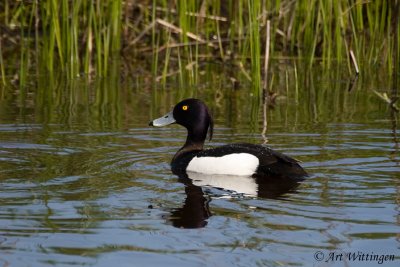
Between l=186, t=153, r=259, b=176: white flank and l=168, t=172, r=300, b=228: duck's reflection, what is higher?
l=186, t=153, r=259, b=176: white flank

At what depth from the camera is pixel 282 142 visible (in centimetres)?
990

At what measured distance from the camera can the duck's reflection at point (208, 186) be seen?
677 cm

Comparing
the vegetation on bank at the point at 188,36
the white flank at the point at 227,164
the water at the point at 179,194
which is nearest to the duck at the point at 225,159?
the white flank at the point at 227,164

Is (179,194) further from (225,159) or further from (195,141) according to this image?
(195,141)

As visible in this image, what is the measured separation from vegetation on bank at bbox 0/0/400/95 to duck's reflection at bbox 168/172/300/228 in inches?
124

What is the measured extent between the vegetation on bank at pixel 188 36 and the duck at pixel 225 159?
1.84 metres

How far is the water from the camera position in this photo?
5879mm

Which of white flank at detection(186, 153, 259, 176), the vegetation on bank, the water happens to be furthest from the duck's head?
the vegetation on bank

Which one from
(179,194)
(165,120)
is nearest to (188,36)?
(165,120)

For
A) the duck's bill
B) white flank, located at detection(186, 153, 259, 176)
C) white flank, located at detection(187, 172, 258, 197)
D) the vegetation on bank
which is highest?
the vegetation on bank

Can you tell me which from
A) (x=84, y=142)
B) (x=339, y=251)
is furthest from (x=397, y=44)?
(x=339, y=251)

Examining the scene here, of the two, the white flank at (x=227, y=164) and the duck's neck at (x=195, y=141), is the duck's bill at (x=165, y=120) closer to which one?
the duck's neck at (x=195, y=141)

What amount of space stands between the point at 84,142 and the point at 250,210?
132 inches

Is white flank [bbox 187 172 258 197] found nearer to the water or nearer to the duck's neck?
the water
